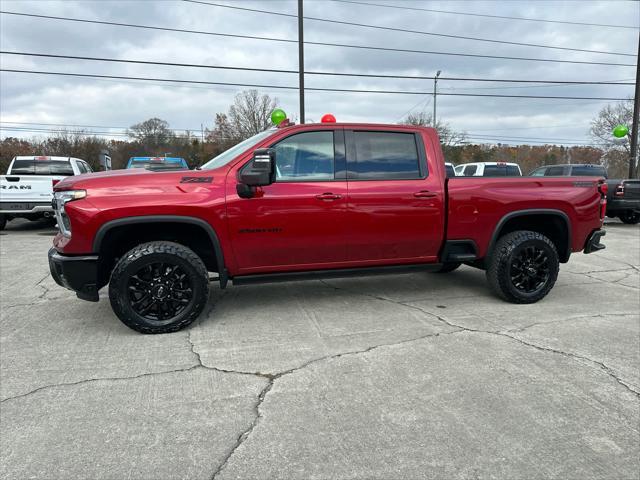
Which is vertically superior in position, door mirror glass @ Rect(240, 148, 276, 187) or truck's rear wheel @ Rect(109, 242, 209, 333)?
door mirror glass @ Rect(240, 148, 276, 187)

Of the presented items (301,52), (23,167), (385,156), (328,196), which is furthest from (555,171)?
(23,167)

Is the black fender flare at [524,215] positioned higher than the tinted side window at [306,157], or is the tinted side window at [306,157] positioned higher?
the tinted side window at [306,157]

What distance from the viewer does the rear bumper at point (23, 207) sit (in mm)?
10609

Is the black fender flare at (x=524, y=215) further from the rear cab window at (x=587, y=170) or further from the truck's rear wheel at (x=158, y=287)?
the rear cab window at (x=587, y=170)

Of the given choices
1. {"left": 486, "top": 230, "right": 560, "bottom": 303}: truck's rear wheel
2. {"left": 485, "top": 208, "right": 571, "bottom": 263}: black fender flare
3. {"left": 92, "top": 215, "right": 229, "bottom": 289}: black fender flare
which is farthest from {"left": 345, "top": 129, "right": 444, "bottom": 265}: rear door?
{"left": 92, "top": 215, "right": 229, "bottom": 289}: black fender flare

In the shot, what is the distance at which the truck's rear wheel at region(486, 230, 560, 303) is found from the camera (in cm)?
493

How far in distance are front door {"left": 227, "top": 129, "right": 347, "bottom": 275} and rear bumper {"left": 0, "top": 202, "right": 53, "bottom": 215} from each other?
27.9 feet

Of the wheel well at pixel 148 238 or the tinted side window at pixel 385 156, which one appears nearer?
the wheel well at pixel 148 238

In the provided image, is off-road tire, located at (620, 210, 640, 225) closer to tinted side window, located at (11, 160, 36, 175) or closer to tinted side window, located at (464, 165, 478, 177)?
tinted side window, located at (464, 165, 478, 177)

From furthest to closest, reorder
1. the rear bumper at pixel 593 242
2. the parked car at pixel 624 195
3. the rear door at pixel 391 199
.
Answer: the parked car at pixel 624 195, the rear bumper at pixel 593 242, the rear door at pixel 391 199

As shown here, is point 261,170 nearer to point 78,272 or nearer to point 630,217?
point 78,272

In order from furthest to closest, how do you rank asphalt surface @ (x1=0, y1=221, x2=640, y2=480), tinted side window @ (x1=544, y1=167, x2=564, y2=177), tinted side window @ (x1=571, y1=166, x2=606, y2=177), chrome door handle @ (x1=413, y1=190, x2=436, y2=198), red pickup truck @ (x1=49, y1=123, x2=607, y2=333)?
tinted side window @ (x1=544, y1=167, x2=564, y2=177) < tinted side window @ (x1=571, y1=166, x2=606, y2=177) < chrome door handle @ (x1=413, y1=190, x2=436, y2=198) < red pickup truck @ (x1=49, y1=123, x2=607, y2=333) < asphalt surface @ (x1=0, y1=221, x2=640, y2=480)

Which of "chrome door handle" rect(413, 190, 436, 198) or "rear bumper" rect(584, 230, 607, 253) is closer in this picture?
"chrome door handle" rect(413, 190, 436, 198)

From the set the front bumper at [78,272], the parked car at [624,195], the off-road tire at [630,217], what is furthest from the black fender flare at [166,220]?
the off-road tire at [630,217]
